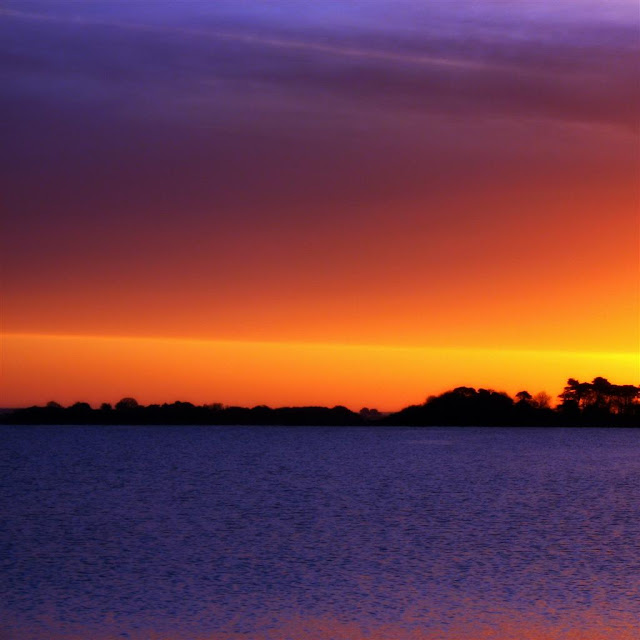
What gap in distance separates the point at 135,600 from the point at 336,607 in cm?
460

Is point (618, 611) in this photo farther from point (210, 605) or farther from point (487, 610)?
point (210, 605)

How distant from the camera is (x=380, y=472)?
297ft

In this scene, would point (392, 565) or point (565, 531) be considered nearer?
point (392, 565)

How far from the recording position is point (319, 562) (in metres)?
30.7

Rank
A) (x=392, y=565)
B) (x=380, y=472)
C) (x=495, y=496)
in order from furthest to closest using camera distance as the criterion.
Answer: (x=380, y=472), (x=495, y=496), (x=392, y=565)

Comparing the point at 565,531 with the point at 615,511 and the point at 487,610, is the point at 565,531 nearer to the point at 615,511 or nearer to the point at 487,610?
the point at 615,511

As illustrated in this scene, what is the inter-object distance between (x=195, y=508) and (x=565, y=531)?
19691 millimetres

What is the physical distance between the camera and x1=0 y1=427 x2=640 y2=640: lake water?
1978 centimetres

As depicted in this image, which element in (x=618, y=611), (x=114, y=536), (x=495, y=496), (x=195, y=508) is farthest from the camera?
(x=495, y=496)

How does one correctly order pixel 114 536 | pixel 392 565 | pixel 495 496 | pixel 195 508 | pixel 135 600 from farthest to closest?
pixel 495 496, pixel 195 508, pixel 114 536, pixel 392 565, pixel 135 600

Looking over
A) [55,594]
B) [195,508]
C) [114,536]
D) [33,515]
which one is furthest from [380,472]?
[55,594]

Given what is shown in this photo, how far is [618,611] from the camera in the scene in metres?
21.2

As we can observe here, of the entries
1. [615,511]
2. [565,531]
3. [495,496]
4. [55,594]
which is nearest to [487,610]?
[55,594]

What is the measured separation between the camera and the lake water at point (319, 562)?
1978 centimetres
